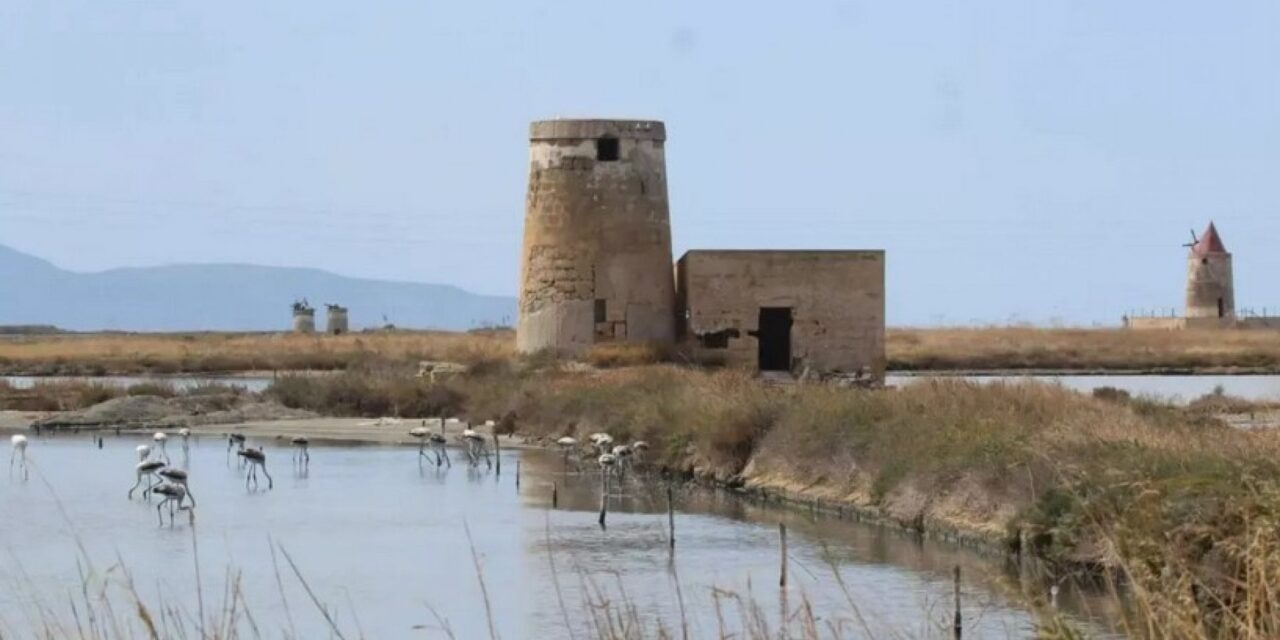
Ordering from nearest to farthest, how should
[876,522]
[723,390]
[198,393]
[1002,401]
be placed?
[876,522]
[1002,401]
[723,390]
[198,393]

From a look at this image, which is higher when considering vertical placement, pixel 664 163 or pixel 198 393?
pixel 664 163

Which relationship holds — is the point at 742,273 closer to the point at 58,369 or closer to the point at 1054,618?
the point at 1054,618

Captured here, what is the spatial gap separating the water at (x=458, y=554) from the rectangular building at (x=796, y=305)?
6.53 meters

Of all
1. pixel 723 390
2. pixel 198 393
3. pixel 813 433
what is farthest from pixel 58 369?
pixel 813 433

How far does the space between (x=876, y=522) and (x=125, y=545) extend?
647 cm

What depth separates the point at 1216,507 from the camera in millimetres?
12734

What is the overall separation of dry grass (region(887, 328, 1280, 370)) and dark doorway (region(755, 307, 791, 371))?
65.1ft

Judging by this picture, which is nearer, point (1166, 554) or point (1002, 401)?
point (1166, 554)

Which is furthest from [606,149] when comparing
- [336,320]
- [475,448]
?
[336,320]

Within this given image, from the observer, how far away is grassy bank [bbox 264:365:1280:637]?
33.5 feet

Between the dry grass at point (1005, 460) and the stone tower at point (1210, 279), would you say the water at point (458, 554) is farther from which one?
the stone tower at point (1210, 279)

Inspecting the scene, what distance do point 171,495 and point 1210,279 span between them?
2348 inches

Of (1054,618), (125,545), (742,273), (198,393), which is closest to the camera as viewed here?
(1054,618)

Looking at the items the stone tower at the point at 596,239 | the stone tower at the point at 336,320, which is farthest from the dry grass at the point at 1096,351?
the stone tower at the point at 336,320
